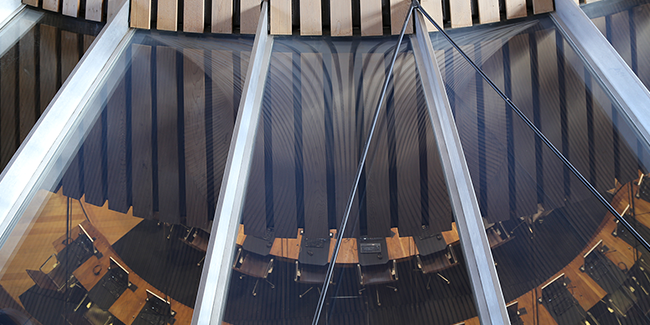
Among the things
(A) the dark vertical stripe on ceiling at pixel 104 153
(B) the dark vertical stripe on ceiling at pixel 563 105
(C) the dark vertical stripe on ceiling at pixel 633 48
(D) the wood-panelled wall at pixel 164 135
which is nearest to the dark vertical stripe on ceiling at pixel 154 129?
(D) the wood-panelled wall at pixel 164 135

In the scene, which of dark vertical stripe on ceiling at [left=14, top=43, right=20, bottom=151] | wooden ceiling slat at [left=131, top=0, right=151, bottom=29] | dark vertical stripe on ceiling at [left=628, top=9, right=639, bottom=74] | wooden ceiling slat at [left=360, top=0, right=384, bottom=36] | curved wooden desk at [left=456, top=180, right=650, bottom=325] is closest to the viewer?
curved wooden desk at [left=456, top=180, right=650, bottom=325]

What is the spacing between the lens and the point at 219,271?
54.1 inches

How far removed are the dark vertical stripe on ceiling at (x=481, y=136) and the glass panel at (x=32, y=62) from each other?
239 cm

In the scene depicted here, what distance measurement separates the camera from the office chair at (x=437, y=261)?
1.32m

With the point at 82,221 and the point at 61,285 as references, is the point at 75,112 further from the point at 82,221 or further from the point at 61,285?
the point at 61,285

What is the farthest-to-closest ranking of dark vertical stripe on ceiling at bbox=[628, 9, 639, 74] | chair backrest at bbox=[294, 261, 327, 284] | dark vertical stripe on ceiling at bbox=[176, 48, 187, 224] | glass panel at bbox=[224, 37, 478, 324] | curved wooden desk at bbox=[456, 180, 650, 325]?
dark vertical stripe on ceiling at bbox=[628, 9, 639, 74], dark vertical stripe on ceiling at bbox=[176, 48, 187, 224], chair backrest at bbox=[294, 261, 327, 284], glass panel at bbox=[224, 37, 478, 324], curved wooden desk at bbox=[456, 180, 650, 325]

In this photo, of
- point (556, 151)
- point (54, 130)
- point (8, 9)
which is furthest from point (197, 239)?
point (8, 9)

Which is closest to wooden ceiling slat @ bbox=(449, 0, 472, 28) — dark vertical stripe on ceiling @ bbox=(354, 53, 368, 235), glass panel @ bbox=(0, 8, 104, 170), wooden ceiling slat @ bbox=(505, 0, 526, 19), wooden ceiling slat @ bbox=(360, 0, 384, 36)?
wooden ceiling slat @ bbox=(505, 0, 526, 19)

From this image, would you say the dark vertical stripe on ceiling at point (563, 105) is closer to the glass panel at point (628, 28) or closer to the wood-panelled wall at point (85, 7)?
the glass panel at point (628, 28)

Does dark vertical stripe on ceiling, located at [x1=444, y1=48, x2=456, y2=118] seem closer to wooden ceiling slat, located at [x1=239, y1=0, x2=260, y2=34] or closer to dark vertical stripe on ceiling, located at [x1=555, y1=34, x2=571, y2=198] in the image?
dark vertical stripe on ceiling, located at [x1=555, y1=34, x2=571, y2=198]

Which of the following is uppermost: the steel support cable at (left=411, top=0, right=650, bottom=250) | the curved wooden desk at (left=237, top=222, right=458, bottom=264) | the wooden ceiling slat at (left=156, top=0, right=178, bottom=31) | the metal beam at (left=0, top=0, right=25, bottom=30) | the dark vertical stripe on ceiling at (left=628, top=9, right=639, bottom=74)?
the wooden ceiling slat at (left=156, top=0, right=178, bottom=31)

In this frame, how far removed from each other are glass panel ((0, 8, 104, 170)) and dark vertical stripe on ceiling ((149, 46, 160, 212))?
541 mm

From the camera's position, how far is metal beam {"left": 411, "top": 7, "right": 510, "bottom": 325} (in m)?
1.20

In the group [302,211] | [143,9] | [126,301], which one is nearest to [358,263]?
[302,211]
